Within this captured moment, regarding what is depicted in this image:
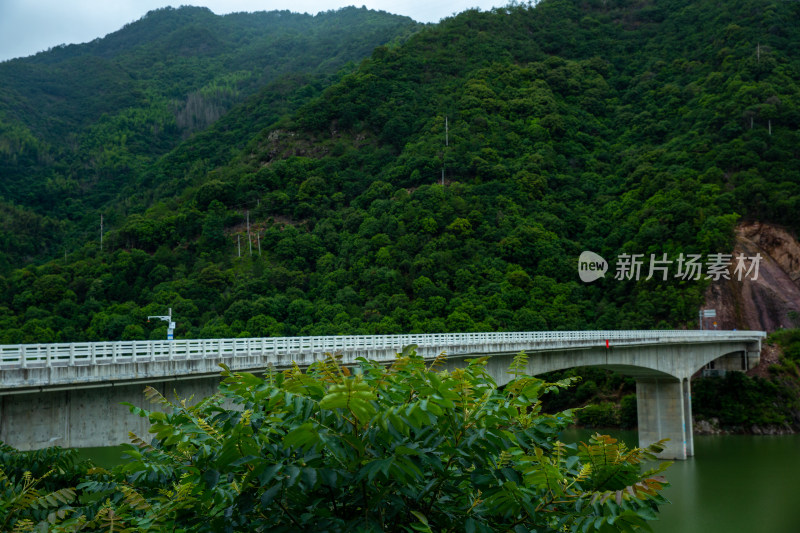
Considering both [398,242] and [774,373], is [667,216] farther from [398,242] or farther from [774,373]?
[398,242]

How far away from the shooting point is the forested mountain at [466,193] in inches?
2511

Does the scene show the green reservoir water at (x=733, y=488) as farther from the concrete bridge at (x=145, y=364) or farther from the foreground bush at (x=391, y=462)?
the foreground bush at (x=391, y=462)

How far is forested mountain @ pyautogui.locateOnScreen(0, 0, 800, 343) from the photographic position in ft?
209

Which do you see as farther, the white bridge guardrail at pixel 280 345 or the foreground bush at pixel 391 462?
the white bridge guardrail at pixel 280 345

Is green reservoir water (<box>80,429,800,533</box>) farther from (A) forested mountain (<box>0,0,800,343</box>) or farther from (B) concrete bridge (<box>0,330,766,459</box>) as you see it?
(A) forested mountain (<box>0,0,800,343</box>)

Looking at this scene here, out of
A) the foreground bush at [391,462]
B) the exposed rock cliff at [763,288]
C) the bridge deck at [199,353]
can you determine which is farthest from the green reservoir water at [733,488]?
the foreground bush at [391,462]

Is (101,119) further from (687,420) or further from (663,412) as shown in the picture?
(687,420)

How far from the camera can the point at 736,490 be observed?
35031 mm

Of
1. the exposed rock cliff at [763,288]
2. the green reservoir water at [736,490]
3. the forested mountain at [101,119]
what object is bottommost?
the green reservoir water at [736,490]

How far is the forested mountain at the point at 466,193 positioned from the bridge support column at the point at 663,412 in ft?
37.9

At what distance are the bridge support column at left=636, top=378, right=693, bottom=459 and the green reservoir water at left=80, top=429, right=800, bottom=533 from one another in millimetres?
2049

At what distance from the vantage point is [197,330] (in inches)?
2352

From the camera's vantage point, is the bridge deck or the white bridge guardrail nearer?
the bridge deck

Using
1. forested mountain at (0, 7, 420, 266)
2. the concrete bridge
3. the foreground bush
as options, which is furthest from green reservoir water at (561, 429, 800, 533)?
forested mountain at (0, 7, 420, 266)
